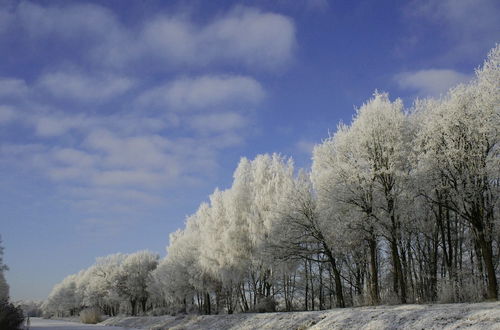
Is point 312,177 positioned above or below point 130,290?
above

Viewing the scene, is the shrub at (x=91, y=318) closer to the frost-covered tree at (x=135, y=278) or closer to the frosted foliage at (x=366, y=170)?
the frost-covered tree at (x=135, y=278)

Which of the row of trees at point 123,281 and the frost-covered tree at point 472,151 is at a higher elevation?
the frost-covered tree at point 472,151

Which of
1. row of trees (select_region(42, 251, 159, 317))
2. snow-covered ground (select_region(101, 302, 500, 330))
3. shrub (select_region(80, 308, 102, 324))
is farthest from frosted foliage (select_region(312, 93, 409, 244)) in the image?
row of trees (select_region(42, 251, 159, 317))

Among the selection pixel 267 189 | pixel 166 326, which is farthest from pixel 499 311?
pixel 166 326

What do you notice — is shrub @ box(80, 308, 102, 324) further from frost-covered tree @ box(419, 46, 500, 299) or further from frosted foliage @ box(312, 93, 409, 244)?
frost-covered tree @ box(419, 46, 500, 299)

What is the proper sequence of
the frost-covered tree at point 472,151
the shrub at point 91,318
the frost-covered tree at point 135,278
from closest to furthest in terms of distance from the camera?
the frost-covered tree at point 472,151 < the shrub at point 91,318 < the frost-covered tree at point 135,278

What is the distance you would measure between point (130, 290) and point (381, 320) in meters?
70.3

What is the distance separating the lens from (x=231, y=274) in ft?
128

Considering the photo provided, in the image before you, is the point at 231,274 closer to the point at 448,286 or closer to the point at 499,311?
the point at 448,286

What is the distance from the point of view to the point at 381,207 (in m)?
27.3

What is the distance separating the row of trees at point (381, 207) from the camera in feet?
76.2

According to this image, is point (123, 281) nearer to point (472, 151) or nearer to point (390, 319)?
point (472, 151)

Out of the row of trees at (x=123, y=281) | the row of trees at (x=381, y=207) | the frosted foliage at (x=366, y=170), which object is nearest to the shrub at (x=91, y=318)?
the row of trees at (x=123, y=281)

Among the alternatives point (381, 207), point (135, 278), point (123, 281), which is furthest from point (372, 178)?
point (123, 281)
